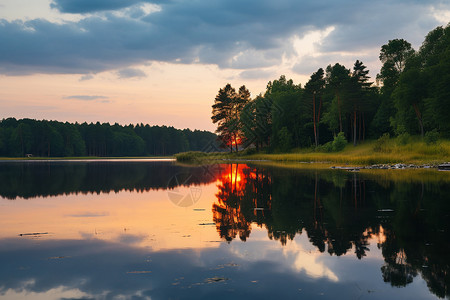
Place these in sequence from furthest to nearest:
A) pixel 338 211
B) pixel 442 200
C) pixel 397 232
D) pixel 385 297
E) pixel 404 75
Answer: pixel 404 75 < pixel 442 200 < pixel 338 211 < pixel 397 232 < pixel 385 297

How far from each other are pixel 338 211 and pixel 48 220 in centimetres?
1058

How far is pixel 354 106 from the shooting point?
275 ft

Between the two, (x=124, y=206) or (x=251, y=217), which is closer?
(x=251, y=217)

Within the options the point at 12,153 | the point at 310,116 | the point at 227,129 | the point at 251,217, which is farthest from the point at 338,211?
the point at 12,153

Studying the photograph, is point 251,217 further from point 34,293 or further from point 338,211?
point 34,293

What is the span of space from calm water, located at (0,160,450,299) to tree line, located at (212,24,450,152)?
53809mm

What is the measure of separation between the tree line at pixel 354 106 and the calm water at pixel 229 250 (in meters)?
53.8

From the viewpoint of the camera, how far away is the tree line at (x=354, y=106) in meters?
67.1

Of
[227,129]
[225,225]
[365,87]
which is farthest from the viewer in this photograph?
[227,129]

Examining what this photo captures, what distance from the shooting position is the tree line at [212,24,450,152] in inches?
2643

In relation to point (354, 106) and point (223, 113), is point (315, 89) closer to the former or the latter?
point (354, 106)

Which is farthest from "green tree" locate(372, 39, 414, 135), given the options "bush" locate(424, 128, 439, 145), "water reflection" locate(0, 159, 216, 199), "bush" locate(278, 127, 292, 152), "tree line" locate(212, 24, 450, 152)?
"water reflection" locate(0, 159, 216, 199)

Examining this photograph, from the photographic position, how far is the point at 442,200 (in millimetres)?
16797

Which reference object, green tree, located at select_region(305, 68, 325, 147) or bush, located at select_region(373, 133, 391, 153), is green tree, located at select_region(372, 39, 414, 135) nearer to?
green tree, located at select_region(305, 68, 325, 147)
